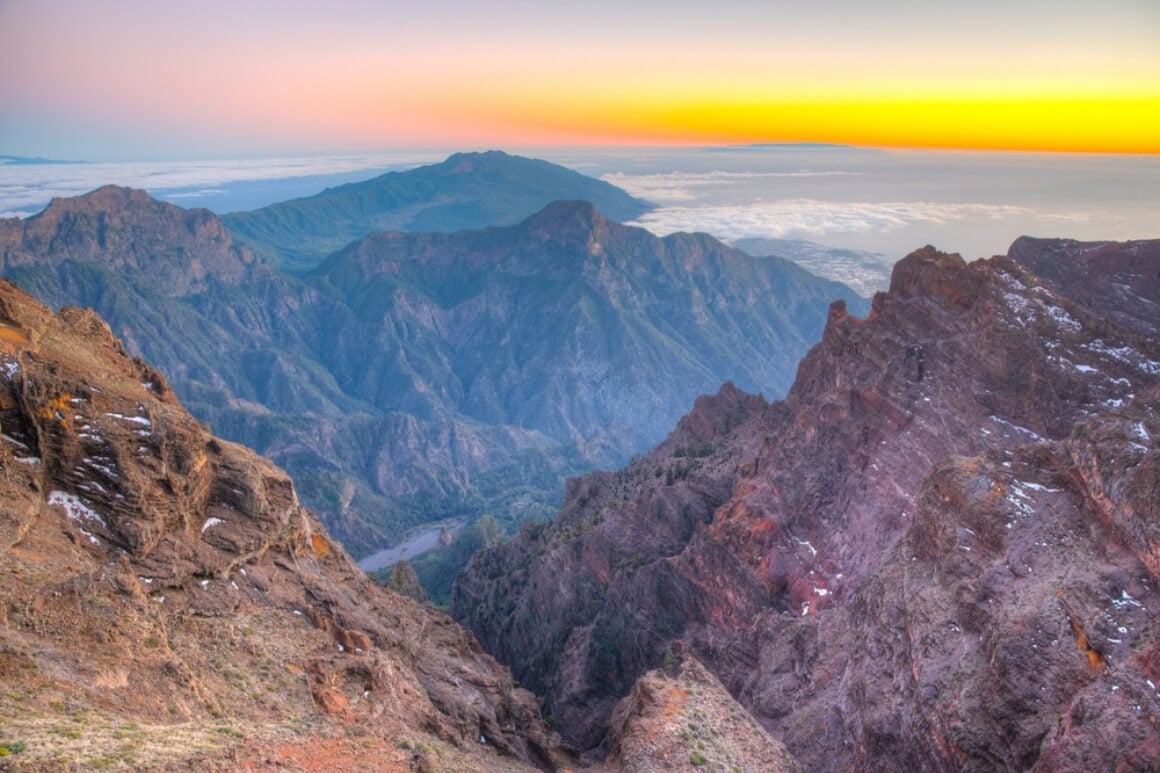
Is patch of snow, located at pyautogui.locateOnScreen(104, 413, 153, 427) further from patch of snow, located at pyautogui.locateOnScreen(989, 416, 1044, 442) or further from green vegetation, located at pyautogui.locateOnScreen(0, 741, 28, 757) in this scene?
patch of snow, located at pyautogui.locateOnScreen(989, 416, 1044, 442)

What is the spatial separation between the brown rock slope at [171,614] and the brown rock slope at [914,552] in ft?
62.6

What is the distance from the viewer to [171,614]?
109 feet

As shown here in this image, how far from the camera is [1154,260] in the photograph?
77.5 m

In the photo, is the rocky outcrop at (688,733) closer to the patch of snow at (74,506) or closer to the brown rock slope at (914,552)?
the brown rock slope at (914,552)

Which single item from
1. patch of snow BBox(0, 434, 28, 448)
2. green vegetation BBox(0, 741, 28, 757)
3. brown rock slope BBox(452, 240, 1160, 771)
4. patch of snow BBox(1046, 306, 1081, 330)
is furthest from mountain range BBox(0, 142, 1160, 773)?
patch of snow BBox(1046, 306, 1081, 330)

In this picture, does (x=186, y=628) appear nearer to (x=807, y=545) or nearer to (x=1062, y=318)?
(x=807, y=545)

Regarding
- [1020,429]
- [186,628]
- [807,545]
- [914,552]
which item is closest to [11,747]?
[186,628]

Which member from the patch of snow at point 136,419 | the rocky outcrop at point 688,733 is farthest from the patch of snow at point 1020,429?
the patch of snow at point 136,419

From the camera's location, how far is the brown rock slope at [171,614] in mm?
25266

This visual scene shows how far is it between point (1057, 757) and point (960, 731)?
5.50 meters

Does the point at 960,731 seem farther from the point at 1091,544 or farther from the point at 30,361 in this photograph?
the point at 30,361

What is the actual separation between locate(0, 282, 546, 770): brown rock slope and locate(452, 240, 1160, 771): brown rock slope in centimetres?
1907

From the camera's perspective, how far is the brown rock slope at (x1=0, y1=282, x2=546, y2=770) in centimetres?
2527

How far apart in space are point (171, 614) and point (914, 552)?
1506 inches
